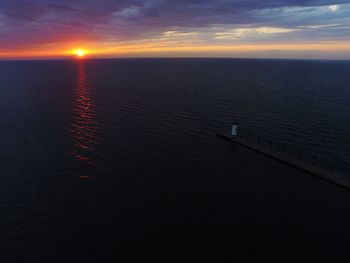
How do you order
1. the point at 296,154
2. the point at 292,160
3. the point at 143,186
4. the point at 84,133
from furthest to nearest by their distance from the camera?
the point at 84,133 < the point at 296,154 < the point at 292,160 < the point at 143,186

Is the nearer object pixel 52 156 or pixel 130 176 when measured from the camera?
pixel 130 176

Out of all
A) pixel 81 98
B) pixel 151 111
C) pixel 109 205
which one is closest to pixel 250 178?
pixel 109 205

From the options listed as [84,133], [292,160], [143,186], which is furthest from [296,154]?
[84,133]

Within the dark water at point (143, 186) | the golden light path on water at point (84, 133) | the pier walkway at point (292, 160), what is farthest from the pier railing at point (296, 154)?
the golden light path on water at point (84, 133)

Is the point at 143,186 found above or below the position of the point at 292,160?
below

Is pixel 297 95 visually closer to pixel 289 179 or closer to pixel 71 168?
pixel 289 179

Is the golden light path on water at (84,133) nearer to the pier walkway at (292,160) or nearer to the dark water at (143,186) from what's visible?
the dark water at (143,186)

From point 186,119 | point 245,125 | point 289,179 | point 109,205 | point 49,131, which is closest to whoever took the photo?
point 109,205

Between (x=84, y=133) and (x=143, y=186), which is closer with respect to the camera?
(x=143, y=186)

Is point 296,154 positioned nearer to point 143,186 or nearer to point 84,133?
point 143,186
